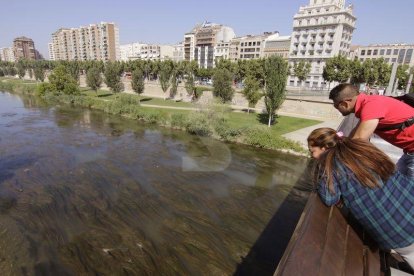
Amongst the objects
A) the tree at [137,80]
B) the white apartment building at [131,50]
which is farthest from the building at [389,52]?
the white apartment building at [131,50]

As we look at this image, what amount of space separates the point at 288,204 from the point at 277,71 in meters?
15.4

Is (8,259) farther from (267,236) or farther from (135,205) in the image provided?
(267,236)

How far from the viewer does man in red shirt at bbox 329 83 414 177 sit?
3.44 m

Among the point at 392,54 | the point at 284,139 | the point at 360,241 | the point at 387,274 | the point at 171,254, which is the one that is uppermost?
the point at 392,54

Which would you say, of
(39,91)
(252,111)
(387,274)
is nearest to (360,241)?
(387,274)

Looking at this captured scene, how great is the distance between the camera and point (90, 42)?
440 feet

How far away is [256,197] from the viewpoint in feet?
46.9

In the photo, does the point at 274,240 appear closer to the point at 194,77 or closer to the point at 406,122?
the point at 406,122

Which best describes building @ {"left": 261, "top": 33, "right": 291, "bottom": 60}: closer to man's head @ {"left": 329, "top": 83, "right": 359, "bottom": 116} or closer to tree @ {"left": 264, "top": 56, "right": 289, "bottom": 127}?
tree @ {"left": 264, "top": 56, "right": 289, "bottom": 127}

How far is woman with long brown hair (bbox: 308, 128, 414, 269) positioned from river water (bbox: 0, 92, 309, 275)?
25.9 feet

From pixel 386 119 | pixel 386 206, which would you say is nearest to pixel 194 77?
pixel 386 119

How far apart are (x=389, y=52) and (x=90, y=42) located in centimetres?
12596

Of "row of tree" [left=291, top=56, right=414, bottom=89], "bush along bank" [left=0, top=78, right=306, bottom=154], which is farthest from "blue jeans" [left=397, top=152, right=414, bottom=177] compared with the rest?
"row of tree" [left=291, top=56, right=414, bottom=89]

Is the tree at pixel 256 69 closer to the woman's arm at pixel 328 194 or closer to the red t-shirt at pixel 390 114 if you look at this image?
the red t-shirt at pixel 390 114
